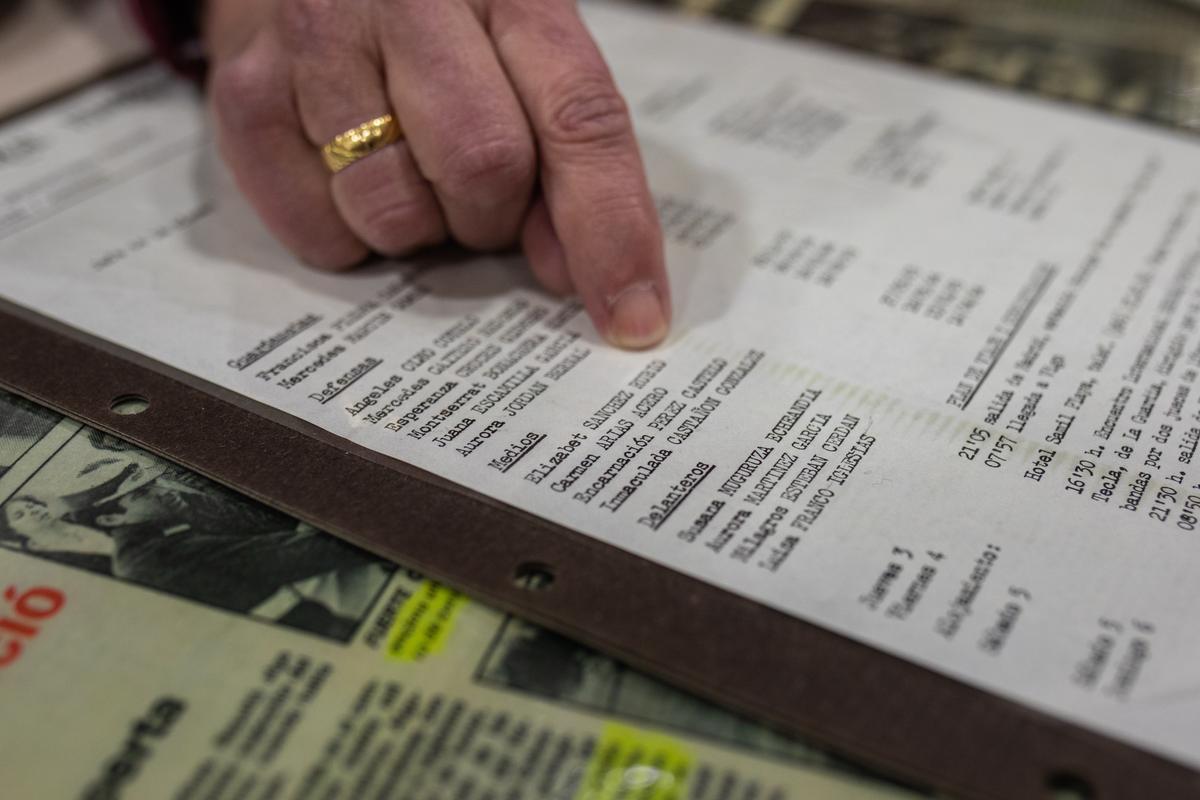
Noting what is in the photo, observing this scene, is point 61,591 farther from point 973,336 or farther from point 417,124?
point 973,336

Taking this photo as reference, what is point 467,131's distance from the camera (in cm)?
56

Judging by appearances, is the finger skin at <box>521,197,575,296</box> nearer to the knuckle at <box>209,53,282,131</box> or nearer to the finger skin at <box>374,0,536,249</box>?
the finger skin at <box>374,0,536,249</box>

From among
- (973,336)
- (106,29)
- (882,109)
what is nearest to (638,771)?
(973,336)

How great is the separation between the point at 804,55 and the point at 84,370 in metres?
0.66

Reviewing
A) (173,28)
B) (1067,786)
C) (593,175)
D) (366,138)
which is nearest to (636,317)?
(593,175)

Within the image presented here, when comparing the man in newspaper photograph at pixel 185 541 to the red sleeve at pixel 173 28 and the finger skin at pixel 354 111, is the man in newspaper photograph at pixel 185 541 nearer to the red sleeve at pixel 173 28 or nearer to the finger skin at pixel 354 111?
the finger skin at pixel 354 111

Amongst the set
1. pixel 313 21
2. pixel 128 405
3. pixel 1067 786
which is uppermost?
pixel 313 21

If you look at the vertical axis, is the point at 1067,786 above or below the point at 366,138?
below

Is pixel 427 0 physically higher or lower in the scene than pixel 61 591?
higher

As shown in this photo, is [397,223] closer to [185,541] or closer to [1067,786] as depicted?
[185,541]

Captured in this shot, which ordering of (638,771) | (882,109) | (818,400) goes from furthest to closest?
(882,109)
(818,400)
(638,771)

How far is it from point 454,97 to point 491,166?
0.04 meters

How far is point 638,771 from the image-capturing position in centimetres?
38

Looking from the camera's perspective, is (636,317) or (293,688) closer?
(293,688)
